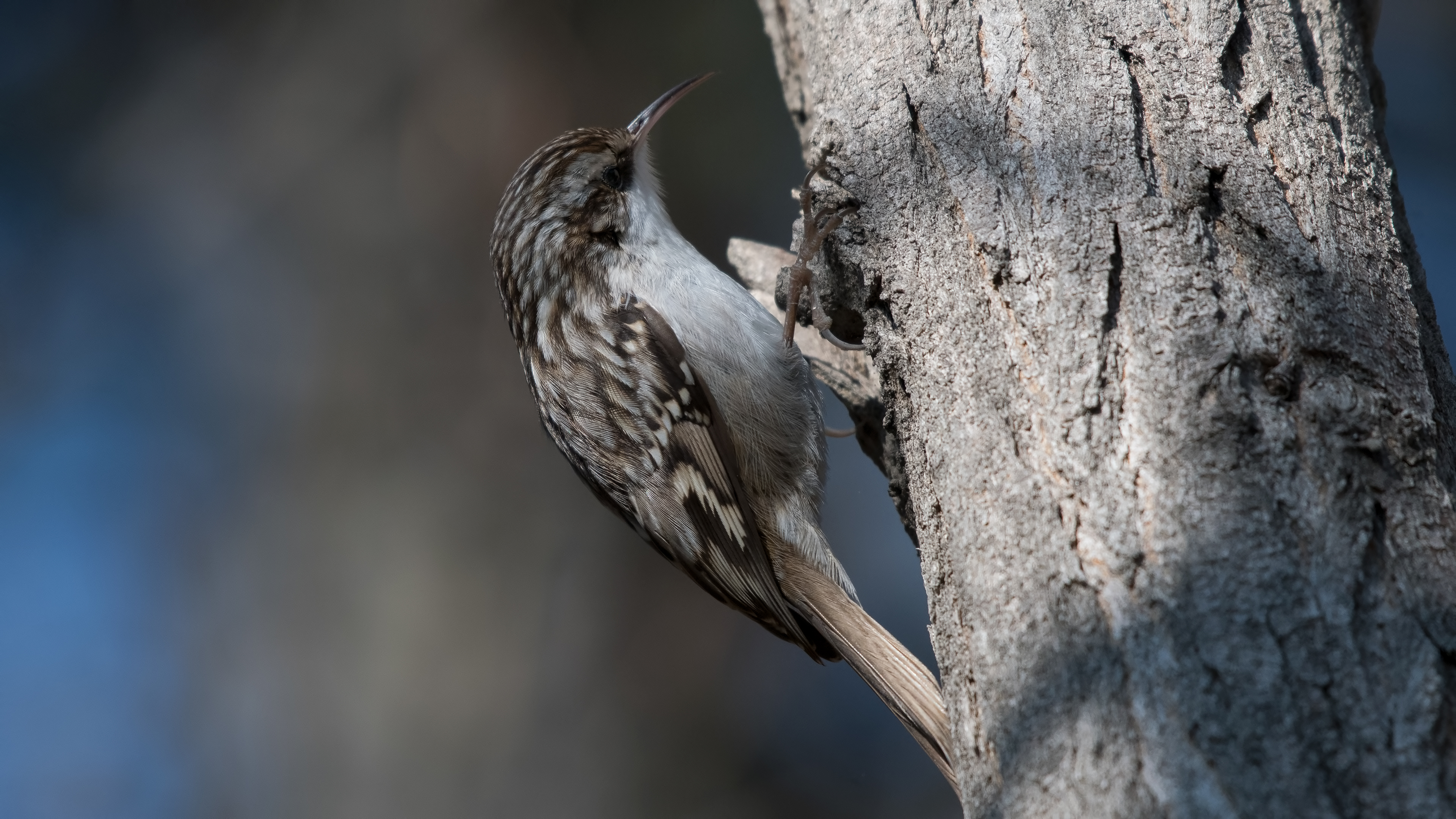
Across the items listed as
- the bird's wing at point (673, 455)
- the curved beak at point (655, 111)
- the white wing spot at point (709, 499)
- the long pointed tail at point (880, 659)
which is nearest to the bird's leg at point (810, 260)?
the bird's wing at point (673, 455)

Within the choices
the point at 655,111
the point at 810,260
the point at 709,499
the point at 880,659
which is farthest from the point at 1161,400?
the point at 655,111

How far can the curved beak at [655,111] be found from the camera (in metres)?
2.91

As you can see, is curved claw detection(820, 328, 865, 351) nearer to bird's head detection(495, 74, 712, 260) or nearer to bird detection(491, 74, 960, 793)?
bird detection(491, 74, 960, 793)

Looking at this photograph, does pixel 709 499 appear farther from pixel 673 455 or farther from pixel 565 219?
pixel 565 219

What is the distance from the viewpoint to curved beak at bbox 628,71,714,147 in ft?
9.54

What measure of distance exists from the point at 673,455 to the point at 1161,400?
144 cm

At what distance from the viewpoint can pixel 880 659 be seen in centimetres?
199

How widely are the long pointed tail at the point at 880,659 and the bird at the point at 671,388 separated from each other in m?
0.02

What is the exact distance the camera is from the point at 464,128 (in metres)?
4.59

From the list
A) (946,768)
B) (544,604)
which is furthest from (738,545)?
(544,604)

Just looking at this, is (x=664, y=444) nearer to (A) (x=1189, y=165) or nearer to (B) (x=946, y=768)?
(B) (x=946, y=768)

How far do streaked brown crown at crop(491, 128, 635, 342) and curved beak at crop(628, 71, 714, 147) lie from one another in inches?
1.4

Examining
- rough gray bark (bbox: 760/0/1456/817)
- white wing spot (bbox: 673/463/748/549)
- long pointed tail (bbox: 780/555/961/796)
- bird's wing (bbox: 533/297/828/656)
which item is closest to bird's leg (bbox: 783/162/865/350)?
rough gray bark (bbox: 760/0/1456/817)

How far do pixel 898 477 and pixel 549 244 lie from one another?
3.90 ft
